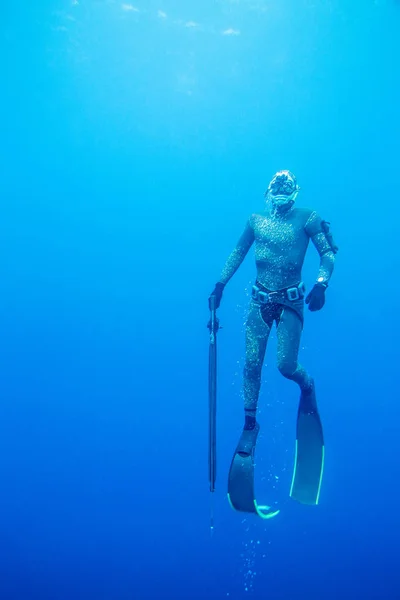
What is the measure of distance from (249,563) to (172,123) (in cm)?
1039

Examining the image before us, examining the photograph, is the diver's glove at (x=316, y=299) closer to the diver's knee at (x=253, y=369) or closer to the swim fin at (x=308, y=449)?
the diver's knee at (x=253, y=369)

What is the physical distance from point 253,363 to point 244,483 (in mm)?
1110

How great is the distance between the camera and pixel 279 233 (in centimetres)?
461

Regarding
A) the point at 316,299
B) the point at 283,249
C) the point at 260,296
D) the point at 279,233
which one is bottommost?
the point at 316,299

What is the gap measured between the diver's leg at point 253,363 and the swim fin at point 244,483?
0.21 meters

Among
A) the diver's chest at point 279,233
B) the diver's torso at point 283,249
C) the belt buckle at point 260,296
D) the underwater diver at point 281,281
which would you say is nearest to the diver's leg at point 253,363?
the underwater diver at point 281,281

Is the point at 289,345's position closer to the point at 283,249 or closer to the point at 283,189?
the point at 283,249

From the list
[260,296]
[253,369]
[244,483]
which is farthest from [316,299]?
[244,483]

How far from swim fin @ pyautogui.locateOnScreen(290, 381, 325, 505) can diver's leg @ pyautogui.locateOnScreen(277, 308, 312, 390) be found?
15.4 inches

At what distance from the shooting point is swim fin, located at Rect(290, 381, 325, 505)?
472cm

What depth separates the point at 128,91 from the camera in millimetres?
10547

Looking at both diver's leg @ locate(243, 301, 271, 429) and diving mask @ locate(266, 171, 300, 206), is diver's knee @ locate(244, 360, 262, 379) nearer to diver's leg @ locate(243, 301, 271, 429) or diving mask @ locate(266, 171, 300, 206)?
diver's leg @ locate(243, 301, 271, 429)

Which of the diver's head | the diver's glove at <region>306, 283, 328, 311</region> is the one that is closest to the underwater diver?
the diver's head

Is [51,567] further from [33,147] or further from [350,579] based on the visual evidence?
[33,147]
